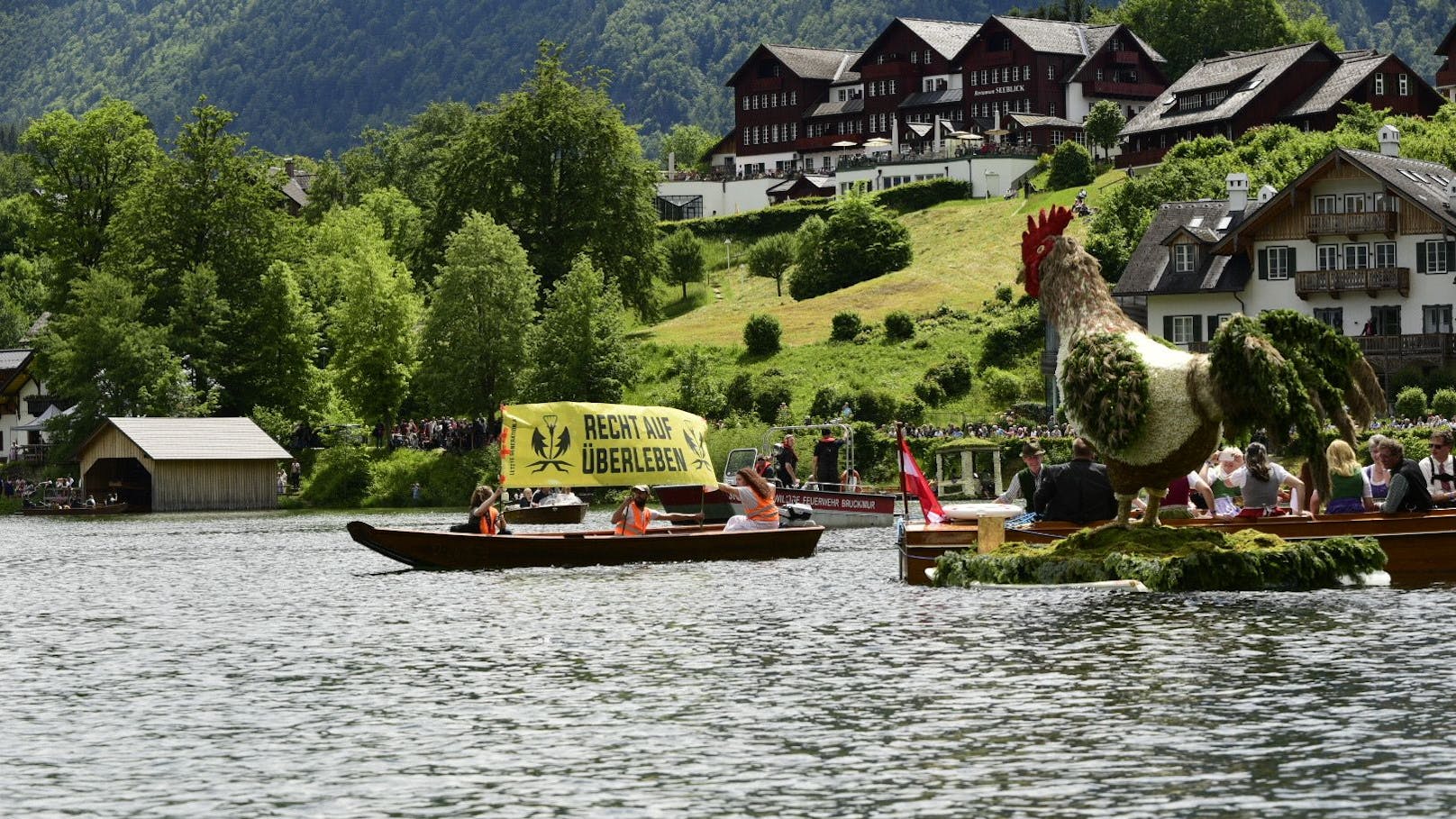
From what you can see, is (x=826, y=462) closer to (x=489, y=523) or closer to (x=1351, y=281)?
(x=489, y=523)

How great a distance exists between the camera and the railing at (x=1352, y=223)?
83312 millimetres

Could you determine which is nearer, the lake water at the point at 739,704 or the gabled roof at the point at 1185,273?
the lake water at the point at 739,704

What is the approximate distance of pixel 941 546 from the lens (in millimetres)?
35031

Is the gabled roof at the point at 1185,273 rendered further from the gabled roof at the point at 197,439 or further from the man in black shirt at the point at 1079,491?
the man in black shirt at the point at 1079,491

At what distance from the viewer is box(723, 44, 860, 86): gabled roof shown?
559 feet

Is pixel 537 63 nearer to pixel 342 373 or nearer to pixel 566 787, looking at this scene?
pixel 342 373

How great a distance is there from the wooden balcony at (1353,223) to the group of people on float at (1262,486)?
4983cm

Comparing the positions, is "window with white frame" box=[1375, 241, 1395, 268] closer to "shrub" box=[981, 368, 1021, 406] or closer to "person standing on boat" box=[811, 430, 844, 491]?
"shrub" box=[981, 368, 1021, 406]

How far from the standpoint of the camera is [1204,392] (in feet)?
101

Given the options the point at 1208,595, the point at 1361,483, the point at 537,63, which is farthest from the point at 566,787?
the point at 537,63

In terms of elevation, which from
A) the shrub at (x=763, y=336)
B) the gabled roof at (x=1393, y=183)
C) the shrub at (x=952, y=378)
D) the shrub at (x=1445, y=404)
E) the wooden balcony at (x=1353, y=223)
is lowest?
the shrub at (x=1445, y=404)

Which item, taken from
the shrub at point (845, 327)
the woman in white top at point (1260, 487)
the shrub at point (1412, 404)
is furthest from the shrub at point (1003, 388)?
the woman in white top at point (1260, 487)

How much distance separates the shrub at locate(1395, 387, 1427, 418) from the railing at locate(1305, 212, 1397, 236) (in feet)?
31.4

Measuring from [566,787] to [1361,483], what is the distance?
1788cm
